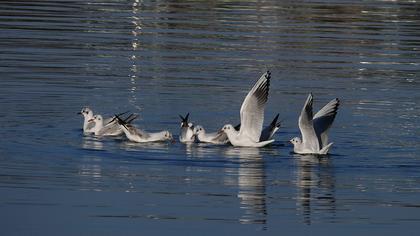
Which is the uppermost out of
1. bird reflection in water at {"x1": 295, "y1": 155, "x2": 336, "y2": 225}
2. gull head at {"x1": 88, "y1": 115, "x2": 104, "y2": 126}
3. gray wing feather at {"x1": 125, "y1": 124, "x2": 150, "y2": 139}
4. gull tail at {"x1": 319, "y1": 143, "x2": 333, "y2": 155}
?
gull head at {"x1": 88, "y1": 115, "x2": 104, "y2": 126}

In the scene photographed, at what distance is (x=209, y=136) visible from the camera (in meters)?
19.7

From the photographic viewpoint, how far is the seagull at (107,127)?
20047mm

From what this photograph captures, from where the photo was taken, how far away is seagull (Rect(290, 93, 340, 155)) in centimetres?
1842

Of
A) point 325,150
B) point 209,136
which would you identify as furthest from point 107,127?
point 325,150

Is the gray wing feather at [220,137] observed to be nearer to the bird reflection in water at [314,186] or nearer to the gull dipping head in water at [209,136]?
the gull dipping head in water at [209,136]

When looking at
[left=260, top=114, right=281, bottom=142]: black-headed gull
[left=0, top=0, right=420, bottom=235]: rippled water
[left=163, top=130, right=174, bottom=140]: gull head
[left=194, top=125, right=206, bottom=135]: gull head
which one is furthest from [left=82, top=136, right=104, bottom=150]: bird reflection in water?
[left=260, top=114, right=281, bottom=142]: black-headed gull

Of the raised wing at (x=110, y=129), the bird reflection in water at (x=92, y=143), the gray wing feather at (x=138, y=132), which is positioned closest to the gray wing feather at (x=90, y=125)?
the raised wing at (x=110, y=129)

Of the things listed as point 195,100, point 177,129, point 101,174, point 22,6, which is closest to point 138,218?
point 101,174

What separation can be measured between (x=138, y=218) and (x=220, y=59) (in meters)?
14.1

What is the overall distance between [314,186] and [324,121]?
316 cm

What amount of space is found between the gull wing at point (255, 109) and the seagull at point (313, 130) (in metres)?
0.77

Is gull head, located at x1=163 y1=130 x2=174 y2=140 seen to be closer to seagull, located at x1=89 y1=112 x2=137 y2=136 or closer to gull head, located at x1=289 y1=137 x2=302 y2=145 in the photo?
seagull, located at x1=89 y1=112 x2=137 y2=136

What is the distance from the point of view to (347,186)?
16312 millimetres

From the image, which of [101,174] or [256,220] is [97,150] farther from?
[256,220]
